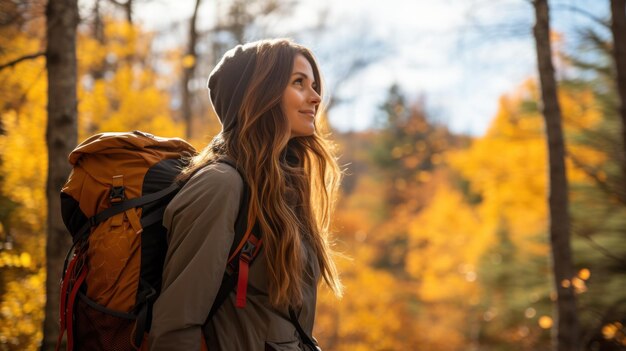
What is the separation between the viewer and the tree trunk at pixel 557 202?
17.1ft

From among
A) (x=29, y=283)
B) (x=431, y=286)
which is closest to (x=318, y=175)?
(x=29, y=283)

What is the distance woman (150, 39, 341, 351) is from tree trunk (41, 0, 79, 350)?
1.56 m

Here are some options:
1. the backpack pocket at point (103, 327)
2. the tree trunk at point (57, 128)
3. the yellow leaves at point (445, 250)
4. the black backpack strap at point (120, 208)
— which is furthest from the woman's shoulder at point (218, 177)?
the yellow leaves at point (445, 250)

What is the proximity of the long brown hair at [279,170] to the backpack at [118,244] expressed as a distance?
0.29 ft

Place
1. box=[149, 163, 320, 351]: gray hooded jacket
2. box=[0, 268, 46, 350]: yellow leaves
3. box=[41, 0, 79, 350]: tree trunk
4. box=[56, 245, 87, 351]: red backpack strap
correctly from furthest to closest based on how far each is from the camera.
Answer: box=[0, 268, 46, 350]: yellow leaves, box=[41, 0, 79, 350]: tree trunk, box=[56, 245, 87, 351]: red backpack strap, box=[149, 163, 320, 351]: gray hooded jacket

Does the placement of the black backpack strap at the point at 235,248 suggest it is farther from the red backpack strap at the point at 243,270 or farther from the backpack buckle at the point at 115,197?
the backpack buckle at the point at 115,197

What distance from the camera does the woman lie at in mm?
1993

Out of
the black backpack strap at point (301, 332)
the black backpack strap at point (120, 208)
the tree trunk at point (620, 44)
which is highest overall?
the tree trunk at point (620, 44)

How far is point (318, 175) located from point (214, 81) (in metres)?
0.66

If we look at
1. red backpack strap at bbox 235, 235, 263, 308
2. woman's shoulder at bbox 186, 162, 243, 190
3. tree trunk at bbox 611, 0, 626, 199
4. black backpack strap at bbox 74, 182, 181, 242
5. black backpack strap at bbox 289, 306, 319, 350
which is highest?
tree trunk at bbox 611, 0, 626, 199

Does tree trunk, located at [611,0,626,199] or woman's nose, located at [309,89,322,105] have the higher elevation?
tree trunk, located at [611,0,626,199]

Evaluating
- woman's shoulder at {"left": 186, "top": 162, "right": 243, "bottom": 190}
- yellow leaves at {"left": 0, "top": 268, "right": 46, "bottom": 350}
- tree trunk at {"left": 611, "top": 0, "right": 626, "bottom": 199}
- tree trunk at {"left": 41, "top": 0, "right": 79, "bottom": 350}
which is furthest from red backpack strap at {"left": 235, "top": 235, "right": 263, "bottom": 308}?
tree trunk at {"left": 611, "top": 0, "right": 626, "bottom": 199}

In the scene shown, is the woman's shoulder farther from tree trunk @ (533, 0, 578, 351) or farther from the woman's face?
tree trunk @ (533, 0, 578, 351)

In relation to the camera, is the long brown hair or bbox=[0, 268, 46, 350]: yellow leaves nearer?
the long brown hair
